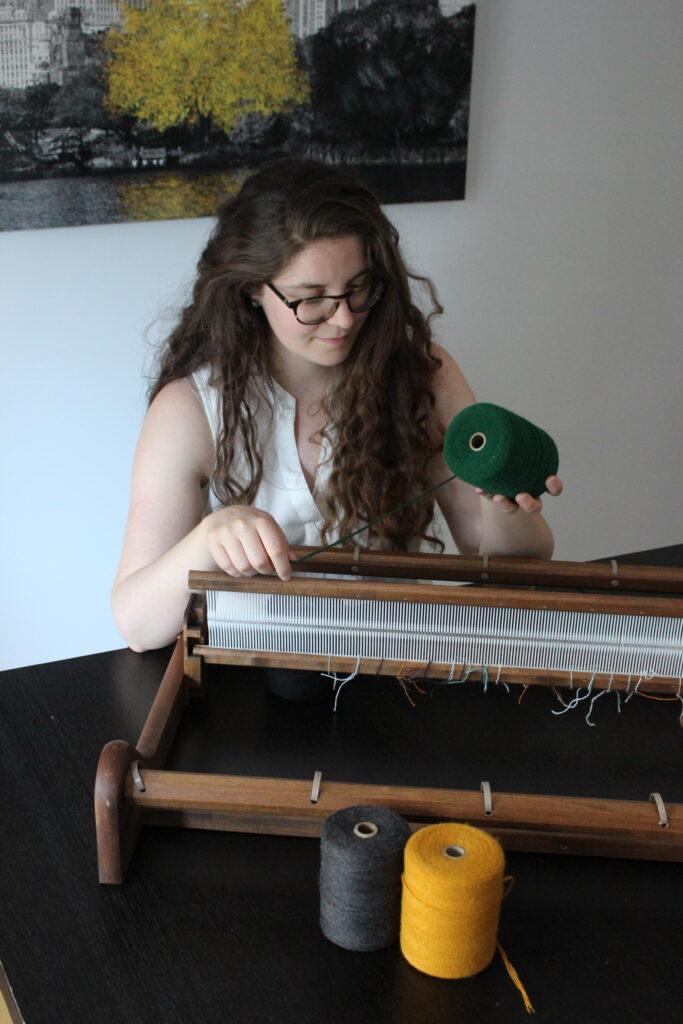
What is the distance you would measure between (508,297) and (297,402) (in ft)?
3.91

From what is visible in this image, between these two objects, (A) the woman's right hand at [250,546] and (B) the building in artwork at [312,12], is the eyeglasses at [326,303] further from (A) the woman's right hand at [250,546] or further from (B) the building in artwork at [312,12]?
(B) the building in artwork at [312,12]

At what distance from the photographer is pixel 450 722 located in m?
1.31

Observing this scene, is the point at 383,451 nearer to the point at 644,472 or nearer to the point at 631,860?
the point at 631,860

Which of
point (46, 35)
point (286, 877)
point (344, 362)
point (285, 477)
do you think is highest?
point (46, 35)

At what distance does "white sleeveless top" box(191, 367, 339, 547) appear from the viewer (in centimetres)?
183

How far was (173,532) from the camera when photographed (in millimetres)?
1652

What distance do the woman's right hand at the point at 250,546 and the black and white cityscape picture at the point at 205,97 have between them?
4.01 ft

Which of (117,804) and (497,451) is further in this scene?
(497,451)

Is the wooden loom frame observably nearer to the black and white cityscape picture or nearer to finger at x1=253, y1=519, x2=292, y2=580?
finger at x1=253, y1=519, x2=292, y2=580

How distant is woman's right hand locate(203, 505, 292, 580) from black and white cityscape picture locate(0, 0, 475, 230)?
4.01 ft

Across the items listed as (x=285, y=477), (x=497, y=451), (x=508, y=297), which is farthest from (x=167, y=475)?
(x=508, y=297)

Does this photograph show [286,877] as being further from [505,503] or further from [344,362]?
[344,362]

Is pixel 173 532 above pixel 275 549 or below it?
below

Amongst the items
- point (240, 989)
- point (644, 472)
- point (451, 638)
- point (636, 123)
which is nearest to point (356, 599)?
point (451, 638)
